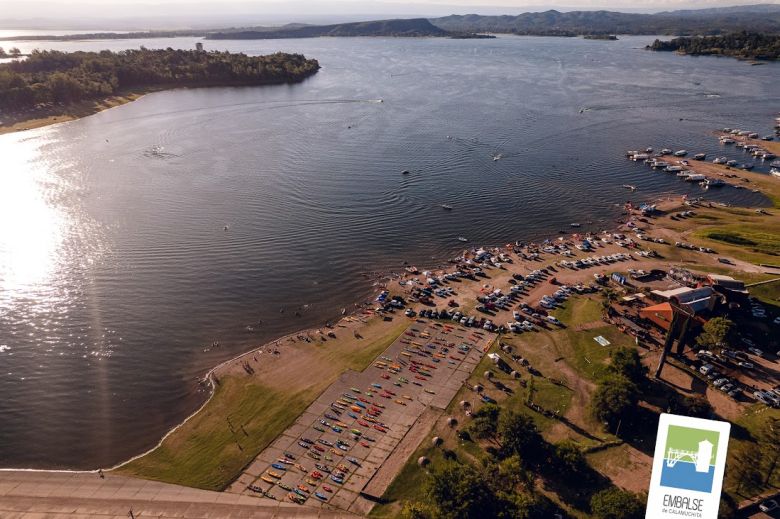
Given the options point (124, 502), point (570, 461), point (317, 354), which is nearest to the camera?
point (570, 461)

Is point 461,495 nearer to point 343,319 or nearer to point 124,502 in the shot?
point 124,502

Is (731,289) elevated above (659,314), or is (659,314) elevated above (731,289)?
(731,289)

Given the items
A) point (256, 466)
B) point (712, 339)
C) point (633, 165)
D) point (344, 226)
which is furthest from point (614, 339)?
point (633, 165)

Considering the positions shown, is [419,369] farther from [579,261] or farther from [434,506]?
[579,261]

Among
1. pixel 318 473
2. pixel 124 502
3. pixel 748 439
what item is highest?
pixel 748 439

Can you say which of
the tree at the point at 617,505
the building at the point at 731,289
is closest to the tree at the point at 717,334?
the building at the point at 731,289

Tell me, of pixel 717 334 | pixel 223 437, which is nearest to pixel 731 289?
pixel 717 334

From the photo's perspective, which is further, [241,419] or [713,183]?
[713,183]
